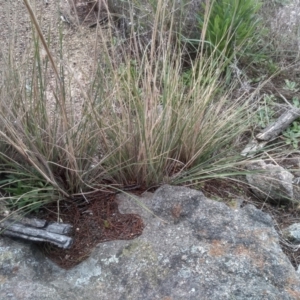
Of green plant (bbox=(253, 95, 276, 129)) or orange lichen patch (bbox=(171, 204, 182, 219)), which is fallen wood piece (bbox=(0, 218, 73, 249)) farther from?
green plant (bbox=(253, 95, 276, 129))

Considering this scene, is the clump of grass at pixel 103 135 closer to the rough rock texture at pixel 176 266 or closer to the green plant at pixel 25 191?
the green plant at pixel 25 191

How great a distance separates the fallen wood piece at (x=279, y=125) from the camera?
232 cm

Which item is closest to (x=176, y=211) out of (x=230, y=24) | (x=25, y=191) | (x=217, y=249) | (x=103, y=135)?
(x=217, y=249)

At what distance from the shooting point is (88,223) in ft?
5.50

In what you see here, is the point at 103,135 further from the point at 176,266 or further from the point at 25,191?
the point at 176,266

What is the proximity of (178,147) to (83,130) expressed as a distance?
39 cm

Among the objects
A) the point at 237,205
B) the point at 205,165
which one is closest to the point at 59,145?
the point at 205,165

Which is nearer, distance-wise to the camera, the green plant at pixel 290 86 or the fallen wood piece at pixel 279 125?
the fallen wood piece at pixel 279 125

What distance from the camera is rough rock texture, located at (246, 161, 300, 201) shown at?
202 centimetres

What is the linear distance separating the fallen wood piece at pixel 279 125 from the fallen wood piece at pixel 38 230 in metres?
1.10

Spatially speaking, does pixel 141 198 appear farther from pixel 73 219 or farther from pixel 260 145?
pixel 260 145

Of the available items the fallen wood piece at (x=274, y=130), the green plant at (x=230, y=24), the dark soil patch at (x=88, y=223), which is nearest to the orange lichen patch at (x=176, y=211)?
the dark soil patch at (x=88, y=223)

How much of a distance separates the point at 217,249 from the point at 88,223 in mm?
438

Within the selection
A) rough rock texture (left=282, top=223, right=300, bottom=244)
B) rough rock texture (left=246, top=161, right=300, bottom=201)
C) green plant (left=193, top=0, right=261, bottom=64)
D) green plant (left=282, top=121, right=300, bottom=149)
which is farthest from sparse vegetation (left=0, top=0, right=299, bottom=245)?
green plant (left=193, top=0, right=261, bottom=64)
